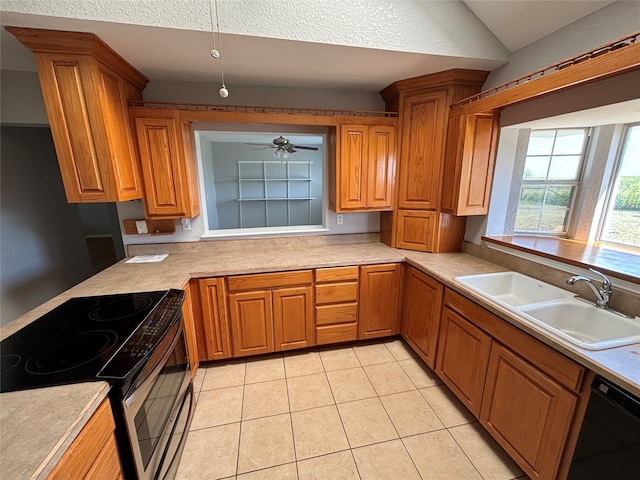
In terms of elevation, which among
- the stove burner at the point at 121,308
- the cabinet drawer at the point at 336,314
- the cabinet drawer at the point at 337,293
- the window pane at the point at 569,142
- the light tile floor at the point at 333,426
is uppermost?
the window pane at the point at 569,142

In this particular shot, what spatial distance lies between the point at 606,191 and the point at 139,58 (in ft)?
11.4

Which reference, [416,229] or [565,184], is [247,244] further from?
[565,184]

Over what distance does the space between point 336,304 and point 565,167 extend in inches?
86.0

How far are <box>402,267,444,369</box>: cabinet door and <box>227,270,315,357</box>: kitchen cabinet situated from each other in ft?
2.81

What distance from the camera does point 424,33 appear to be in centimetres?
170

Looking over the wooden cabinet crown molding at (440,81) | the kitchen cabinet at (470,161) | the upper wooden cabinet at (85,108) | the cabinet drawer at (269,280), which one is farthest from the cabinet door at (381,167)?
the upper wooden cabinet at (85,108)

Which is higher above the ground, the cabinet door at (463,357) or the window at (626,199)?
the window at (626,199)

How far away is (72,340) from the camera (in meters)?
1.17

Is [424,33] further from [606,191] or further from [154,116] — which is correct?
[154,116]

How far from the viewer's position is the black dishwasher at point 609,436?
0.90 metres

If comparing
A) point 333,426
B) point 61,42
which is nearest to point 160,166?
point 61,42

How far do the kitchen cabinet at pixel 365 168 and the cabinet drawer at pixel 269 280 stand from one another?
0.69m

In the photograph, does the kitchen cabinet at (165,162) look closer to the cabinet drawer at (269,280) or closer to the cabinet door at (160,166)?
the cabinet door at (160,166)

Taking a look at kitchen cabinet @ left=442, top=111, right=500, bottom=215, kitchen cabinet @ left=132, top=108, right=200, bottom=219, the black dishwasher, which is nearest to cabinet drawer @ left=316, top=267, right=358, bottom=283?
kitchen cabinet @ left=442, top=111, right=500, bottom=215
